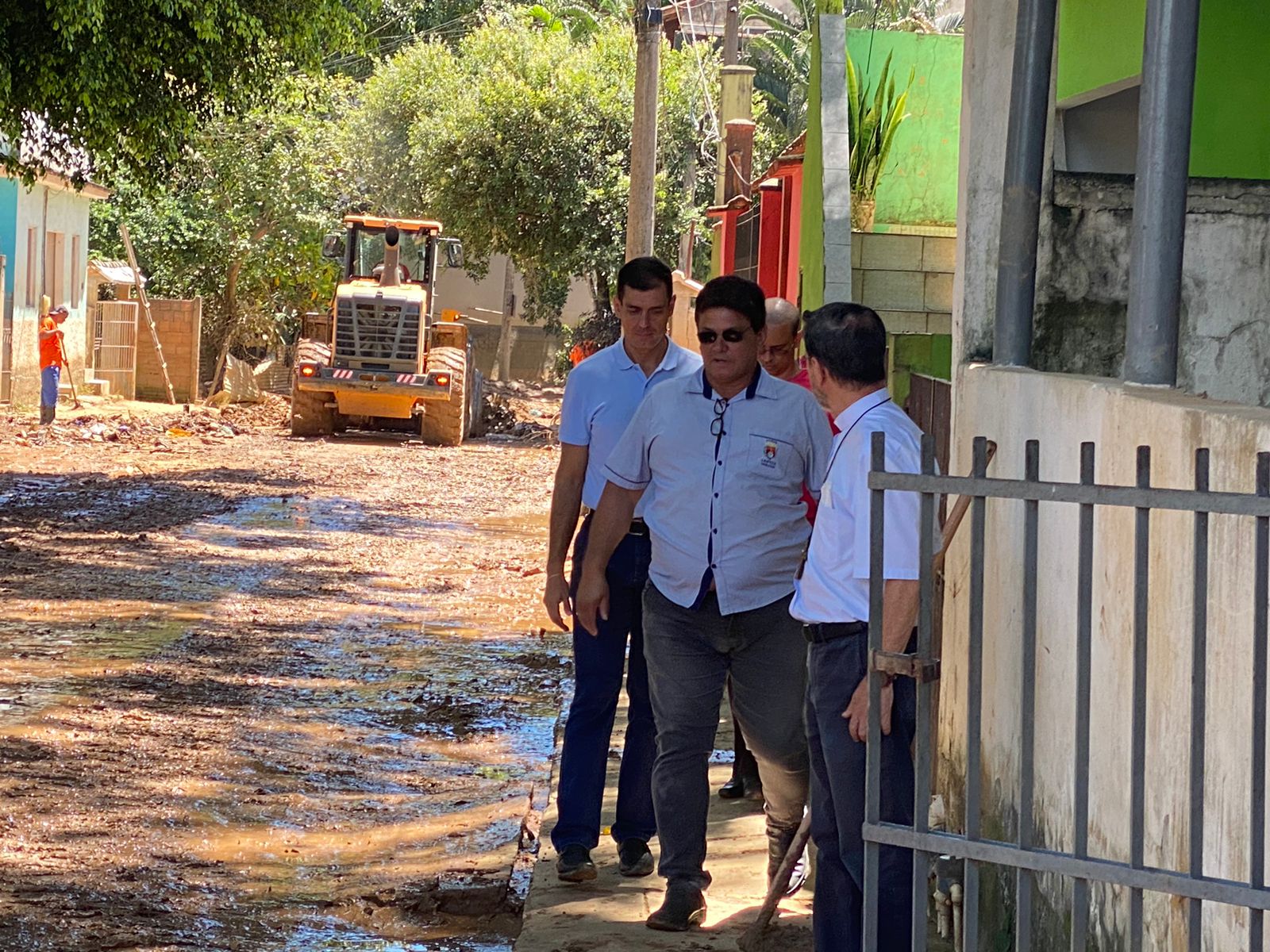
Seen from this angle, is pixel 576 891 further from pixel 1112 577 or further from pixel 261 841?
pixel 1112 577

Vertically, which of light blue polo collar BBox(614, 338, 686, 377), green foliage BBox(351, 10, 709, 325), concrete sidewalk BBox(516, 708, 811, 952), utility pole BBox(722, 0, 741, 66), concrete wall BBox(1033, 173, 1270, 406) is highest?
utility pole BBox(722, 0, 741, 66)

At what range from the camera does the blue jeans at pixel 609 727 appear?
219 inches

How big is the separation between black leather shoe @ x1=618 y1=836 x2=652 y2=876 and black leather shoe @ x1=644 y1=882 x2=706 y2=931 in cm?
54

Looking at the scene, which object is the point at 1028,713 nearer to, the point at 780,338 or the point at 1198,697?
the point at 1198,697

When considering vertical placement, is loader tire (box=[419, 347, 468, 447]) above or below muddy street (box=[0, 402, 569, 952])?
above

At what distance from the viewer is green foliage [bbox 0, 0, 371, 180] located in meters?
12.9

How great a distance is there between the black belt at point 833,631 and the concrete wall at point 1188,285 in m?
2.34

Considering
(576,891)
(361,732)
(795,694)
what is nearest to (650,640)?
(795,694)

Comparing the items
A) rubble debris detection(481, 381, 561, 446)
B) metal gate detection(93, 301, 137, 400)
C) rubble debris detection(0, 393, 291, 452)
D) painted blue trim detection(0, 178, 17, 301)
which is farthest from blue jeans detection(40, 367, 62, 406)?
rubble debris detection(481, 381, 561, 446)

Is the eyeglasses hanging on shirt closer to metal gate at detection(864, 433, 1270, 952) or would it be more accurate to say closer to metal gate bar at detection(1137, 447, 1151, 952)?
metal gate at detection(864, 433, 1270, 952)

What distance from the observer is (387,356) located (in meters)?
24.2

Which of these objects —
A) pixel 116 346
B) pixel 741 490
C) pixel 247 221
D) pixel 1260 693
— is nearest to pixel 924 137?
pixel 741 490

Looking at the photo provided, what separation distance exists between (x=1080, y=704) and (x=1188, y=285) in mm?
3742

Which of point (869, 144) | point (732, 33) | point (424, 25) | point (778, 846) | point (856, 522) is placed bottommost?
point (778, 846)
